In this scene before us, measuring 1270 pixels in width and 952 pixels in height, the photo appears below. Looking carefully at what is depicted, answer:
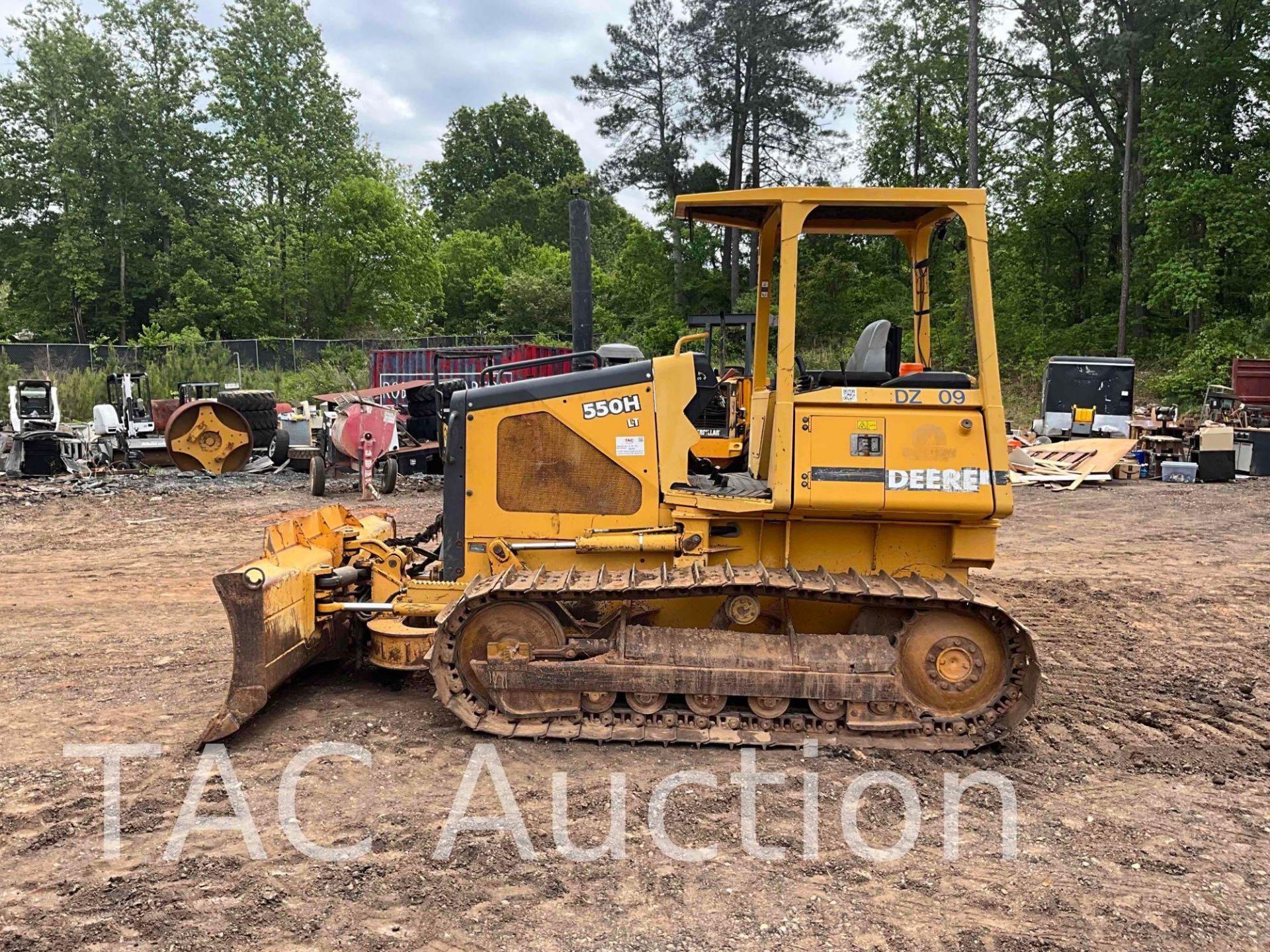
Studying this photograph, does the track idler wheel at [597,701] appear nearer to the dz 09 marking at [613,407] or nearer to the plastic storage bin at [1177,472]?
the dz 09 marking at [613,407]

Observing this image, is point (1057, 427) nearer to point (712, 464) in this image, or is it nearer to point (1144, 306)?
point (1144, 306)

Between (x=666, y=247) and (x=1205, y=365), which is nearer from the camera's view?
(x=1205, y=365)

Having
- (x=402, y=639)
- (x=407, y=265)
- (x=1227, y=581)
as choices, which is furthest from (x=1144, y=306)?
(x=402, y=639)

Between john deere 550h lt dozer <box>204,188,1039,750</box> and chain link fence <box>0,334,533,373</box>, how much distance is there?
2162 centimetres

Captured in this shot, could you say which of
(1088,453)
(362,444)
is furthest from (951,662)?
(1088,453)

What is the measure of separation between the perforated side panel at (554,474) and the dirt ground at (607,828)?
125 cm

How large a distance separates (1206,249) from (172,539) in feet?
85.3

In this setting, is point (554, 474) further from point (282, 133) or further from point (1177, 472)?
point (282, 133)

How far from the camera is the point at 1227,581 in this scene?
8.67 metres

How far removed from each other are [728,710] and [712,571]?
705 mm

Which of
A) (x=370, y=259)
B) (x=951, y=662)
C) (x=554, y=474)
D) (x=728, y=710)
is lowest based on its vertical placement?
(x=728, y=710)

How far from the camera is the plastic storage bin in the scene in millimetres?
15930

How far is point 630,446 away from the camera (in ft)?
16.0

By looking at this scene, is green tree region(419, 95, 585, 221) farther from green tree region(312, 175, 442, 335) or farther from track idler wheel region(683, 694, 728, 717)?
track idler wheel region(683, 694, 728, 717)
